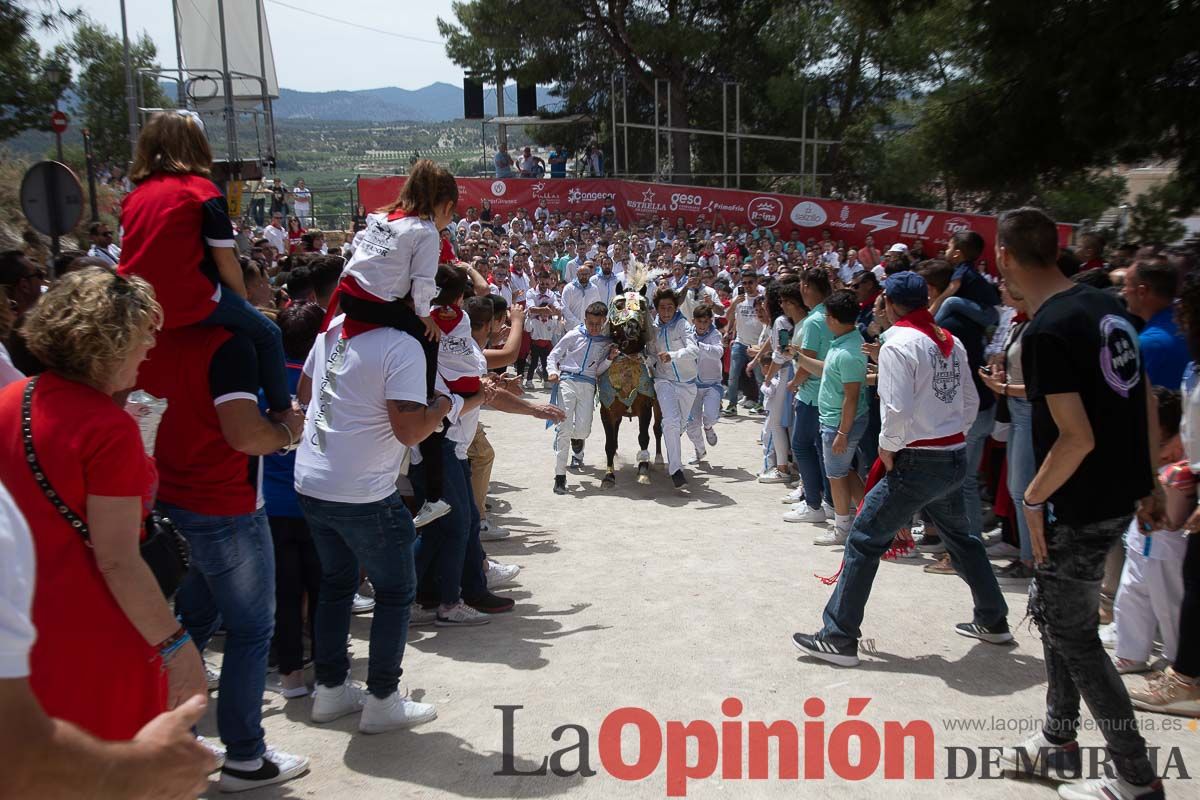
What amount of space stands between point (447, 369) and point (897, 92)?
93.3 ft

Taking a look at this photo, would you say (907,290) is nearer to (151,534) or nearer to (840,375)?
(840,375)

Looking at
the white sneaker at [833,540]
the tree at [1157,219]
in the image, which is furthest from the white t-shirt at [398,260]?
the tree at [1157,219]

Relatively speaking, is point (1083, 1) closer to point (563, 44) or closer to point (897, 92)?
point (897, 92)

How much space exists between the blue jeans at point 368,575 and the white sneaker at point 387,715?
0.04m

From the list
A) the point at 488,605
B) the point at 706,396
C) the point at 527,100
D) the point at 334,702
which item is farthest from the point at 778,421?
the point at 527,100

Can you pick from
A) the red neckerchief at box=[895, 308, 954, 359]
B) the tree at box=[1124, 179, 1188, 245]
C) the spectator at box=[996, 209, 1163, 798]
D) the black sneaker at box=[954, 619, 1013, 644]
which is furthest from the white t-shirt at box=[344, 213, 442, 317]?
the tree at box=[1124, 179, 1188, 245]

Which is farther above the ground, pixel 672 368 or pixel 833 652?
pixel 672 368

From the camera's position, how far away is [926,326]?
17.0ft

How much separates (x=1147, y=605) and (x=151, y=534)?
4449 millimetres

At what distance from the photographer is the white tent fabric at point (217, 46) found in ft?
58.0

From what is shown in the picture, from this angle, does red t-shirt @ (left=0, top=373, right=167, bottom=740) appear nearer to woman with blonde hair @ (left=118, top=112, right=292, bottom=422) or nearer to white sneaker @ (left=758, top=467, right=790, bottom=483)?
woman with blonde hair @ (left=118, top=112, right=292, bottom=422)

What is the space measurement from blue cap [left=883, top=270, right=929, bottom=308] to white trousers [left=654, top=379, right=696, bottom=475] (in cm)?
427

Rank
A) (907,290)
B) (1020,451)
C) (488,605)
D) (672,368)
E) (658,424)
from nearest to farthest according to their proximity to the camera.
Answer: (907,290), (488,605), (1020,451), (672,368), (658,424)

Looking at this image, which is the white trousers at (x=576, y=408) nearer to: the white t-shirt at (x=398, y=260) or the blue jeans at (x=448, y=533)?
the blue jeans at (x=448, y=533)
